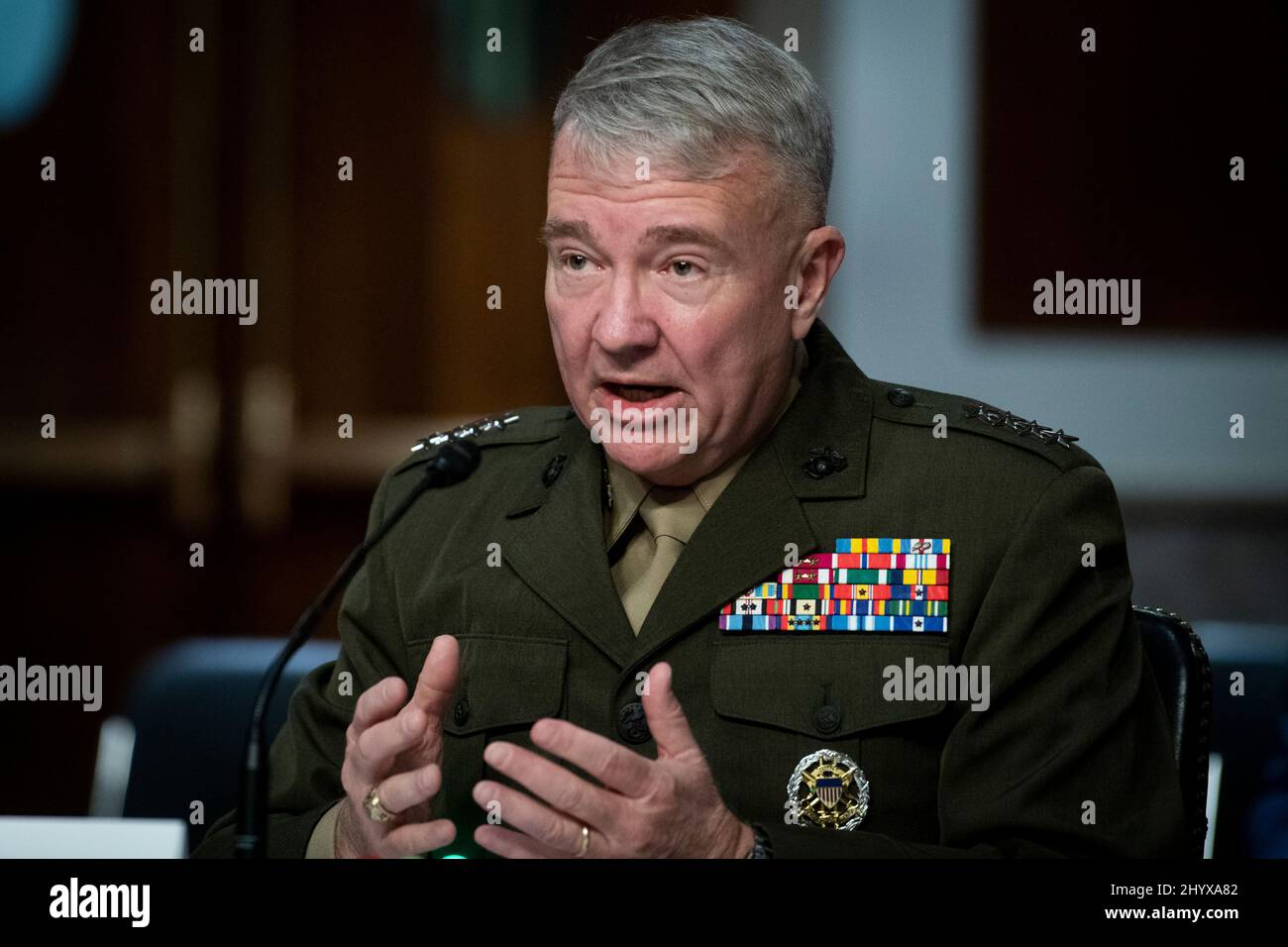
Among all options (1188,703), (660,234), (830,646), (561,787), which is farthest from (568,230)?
(1188,703)

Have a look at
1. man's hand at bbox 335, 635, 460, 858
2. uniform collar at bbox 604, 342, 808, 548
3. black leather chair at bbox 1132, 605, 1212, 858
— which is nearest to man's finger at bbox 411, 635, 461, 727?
man's hand at bbox 335, 635, 460, 858

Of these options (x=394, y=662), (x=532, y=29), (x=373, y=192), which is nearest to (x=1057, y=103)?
(x=532, y=29)

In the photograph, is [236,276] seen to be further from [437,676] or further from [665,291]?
[437,676]

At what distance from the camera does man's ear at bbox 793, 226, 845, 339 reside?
1774mm

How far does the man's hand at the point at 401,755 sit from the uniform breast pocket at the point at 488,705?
0.82 feet

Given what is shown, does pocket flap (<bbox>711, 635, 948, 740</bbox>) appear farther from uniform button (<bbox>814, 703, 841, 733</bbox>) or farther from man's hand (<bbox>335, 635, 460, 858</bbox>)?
man's hand (<bbox>335, 635, 460, 858</bbox>)

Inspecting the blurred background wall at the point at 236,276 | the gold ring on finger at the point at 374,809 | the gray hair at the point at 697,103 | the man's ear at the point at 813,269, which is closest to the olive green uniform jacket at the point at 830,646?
the man's ear at the point at 813,269

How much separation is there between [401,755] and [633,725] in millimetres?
306

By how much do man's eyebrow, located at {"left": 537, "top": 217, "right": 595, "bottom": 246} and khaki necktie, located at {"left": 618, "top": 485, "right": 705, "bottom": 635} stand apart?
1.07 ft

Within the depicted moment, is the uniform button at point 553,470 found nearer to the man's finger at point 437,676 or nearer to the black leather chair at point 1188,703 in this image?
the man's finger at point 437,676

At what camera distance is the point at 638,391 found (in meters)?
1.76
